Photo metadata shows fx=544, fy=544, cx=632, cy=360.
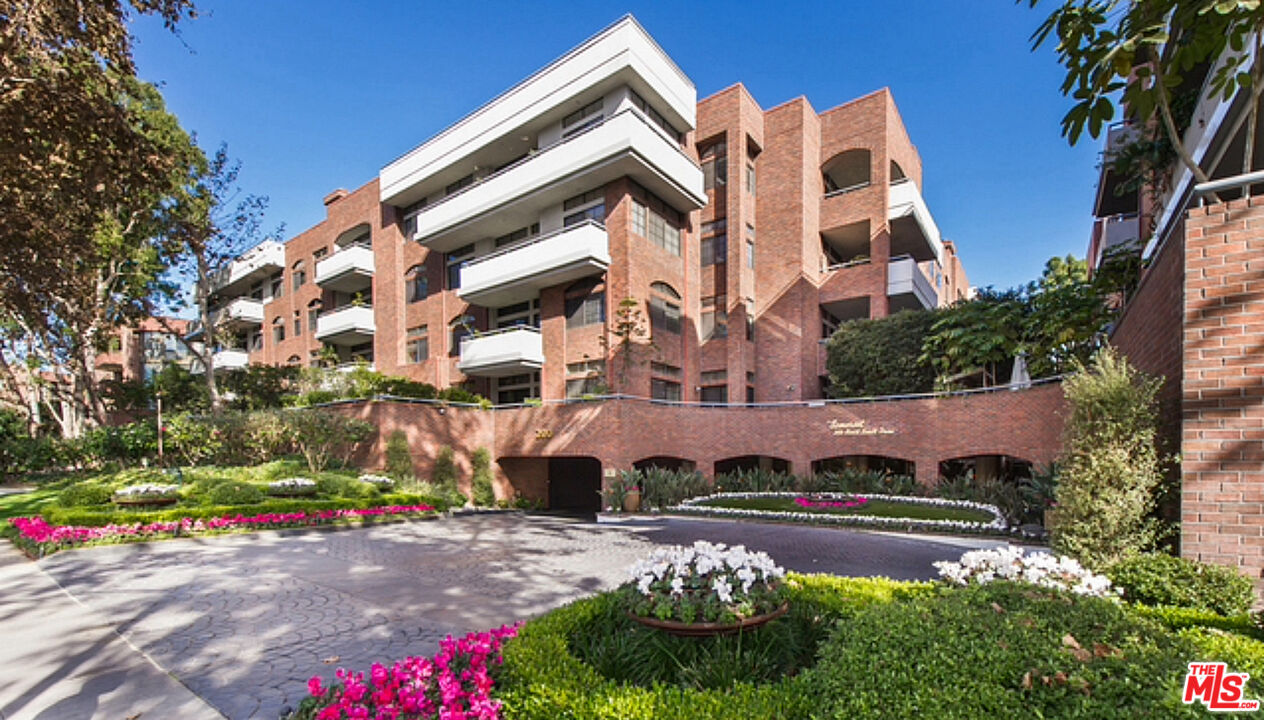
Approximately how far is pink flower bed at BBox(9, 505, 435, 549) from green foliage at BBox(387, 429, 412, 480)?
363cm

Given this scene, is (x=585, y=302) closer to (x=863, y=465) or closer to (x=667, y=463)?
A: (x=667, y=463)

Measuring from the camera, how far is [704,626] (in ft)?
12.5

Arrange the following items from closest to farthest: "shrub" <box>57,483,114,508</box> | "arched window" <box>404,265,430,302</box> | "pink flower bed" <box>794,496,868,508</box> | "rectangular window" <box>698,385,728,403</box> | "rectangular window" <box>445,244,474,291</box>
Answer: "shrub" <box>57,483,114,508</box> → "pink flower bed" <box>794,496,868,508</box> → "rectangular window" <box>698,385,728,403</box> → "rectangular window" <box>445,244,474,291</box> → "arched window" <box>404,265,430,302</box>

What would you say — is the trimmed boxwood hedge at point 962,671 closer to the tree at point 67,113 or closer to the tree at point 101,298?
the tree at point 67,113

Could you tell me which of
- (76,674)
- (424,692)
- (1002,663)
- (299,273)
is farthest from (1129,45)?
(299,273)

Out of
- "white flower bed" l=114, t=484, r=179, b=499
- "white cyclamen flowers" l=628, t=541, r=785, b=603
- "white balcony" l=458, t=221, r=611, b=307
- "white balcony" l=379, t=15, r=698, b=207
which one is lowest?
"white flower bed" l=114, t=484, r=179, b=499

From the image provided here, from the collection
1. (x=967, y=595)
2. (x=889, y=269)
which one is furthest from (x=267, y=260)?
(x=967, y=595)

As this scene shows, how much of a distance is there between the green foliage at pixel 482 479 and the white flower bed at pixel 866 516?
7.27m

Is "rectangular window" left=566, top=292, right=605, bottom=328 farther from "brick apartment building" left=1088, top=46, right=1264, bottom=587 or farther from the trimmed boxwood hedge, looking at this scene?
the trimmed boxwood hedge

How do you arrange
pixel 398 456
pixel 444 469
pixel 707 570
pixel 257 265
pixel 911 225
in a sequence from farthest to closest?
pixel 257 265
pixel 911 225
pixel 444 469
pixel 398 456
pixel 707 570

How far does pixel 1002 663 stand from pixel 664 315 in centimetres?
1890

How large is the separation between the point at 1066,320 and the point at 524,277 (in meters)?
16.4

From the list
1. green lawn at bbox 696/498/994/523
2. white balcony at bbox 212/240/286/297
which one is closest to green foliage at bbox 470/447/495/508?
green lawn at bbox 696/498/994/523

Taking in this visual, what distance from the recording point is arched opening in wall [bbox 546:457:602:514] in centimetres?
2208
